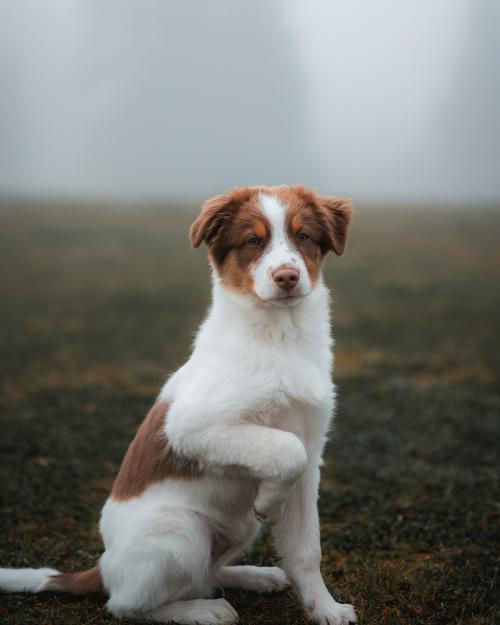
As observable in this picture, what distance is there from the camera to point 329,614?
11.3 feet

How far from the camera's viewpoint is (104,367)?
954 centimetres

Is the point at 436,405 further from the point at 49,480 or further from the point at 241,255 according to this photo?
the point at 241,255

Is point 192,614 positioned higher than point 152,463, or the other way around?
point 152,463

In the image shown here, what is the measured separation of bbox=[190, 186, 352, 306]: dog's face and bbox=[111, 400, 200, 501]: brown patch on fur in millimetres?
861

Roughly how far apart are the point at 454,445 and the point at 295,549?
10.9 feet

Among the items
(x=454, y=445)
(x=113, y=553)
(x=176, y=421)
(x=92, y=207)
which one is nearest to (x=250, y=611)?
(x=113, y=553)

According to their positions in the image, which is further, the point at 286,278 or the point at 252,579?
the point at 252,579

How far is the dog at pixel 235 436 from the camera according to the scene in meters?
3.25

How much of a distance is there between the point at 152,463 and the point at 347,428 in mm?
3701

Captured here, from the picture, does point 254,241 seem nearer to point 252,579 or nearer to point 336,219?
point 336,219

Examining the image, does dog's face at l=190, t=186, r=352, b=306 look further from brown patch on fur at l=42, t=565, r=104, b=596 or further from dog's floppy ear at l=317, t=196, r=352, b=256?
brown patch on fur at l=42, t=565, r=104, b=596

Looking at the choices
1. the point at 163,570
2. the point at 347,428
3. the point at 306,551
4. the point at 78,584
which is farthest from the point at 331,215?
the point at 347,428

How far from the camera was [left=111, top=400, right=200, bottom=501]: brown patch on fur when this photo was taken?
11.5 ft

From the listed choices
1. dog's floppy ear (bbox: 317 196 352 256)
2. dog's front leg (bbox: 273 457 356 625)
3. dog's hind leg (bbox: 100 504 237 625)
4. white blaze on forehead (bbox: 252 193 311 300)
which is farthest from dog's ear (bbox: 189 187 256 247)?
dog's hind leg (bbox: 100 504 237 625)
